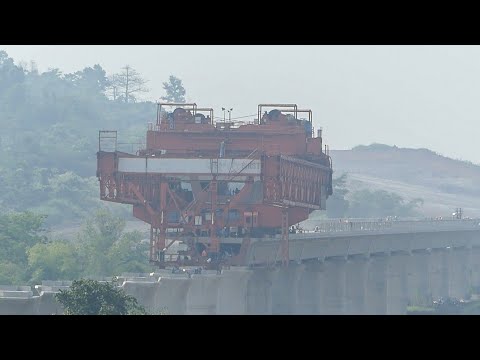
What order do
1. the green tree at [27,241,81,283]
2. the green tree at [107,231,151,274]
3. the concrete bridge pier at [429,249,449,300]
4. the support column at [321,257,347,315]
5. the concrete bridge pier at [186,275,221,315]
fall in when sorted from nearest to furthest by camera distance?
the concrete bridge pier at [186,275,221,315], the green tree at [27,241,81,283], the green tree at [107,231,151,274], the support column at [321,257,347,315], the concrete bridge pier at [429,249,449,300]

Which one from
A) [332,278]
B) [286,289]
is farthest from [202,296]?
[332,278]

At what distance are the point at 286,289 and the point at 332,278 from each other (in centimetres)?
1464

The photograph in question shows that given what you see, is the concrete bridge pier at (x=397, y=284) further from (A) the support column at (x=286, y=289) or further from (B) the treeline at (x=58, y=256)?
(A) the support column at (x=286, y=289)

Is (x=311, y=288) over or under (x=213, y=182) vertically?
under

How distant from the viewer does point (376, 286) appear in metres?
108

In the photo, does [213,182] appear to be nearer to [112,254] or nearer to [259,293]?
[259,293]

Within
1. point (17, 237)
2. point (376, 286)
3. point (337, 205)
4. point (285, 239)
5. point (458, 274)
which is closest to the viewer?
→ point (285, 239)

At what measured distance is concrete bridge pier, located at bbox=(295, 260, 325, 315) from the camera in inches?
3351

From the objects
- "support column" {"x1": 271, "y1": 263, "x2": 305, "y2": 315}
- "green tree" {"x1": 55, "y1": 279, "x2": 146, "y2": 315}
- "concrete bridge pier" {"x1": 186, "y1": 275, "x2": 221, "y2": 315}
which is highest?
"green tree" {"x1": 55, "y1": 279, "x2": 146, "y2": 315}

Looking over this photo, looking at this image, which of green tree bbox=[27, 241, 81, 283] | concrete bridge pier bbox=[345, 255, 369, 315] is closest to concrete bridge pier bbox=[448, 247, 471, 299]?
concrete bridge pier bbox=[345, 255, 369, 315]

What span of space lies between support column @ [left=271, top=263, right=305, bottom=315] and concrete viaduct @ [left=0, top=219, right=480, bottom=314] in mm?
49

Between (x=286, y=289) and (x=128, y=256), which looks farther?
(x=128, y=256)

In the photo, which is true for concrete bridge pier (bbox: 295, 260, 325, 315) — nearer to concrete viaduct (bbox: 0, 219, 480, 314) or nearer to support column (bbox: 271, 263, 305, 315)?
concrete viaduct (bbox: 0, 219, 480, 314)
